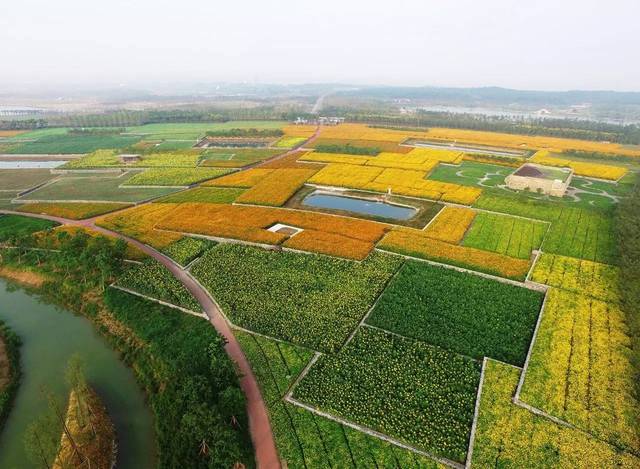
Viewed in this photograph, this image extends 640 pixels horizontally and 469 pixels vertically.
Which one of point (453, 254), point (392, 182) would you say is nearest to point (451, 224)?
point (453, 254)

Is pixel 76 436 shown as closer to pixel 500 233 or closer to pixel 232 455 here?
pixel 232 455

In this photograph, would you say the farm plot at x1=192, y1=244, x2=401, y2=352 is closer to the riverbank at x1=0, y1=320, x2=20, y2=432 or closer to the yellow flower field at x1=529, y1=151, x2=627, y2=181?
the riverbank at x1=0, y1=320, x2=20, y2=432

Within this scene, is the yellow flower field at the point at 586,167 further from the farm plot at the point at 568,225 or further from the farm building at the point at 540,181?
the farm plot at the point at 568,225

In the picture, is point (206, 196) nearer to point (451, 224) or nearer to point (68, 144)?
point (451, 224)

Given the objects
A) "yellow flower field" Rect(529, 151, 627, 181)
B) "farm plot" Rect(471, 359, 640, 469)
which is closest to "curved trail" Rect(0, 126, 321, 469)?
"farm plot" Rect(471, 359, 640, 469)

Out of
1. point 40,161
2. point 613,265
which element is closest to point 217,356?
point 613,265
